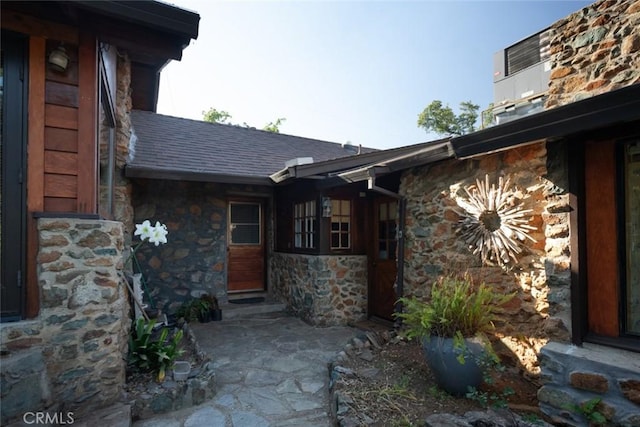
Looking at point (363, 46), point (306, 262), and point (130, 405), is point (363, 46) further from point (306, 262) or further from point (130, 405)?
point (130, 405)

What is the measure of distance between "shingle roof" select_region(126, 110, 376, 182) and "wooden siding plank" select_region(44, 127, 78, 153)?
105 inches

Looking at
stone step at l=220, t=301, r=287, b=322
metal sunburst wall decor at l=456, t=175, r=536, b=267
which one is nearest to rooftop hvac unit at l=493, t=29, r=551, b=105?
metal sunburst wall decor at l=456, t=175, r=536, b=267

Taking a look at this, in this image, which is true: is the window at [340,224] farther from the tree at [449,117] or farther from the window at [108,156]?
the tree at [449,117]

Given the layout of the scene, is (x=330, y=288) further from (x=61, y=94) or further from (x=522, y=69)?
(x=522, y=69)

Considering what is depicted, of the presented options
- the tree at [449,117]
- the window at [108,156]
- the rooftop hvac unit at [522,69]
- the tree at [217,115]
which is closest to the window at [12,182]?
the window at [108,156]

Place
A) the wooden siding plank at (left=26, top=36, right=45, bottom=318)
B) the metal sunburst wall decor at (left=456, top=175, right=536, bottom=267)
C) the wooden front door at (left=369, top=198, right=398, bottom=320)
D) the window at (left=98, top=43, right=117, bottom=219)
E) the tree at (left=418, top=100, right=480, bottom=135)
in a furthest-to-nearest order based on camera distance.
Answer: the tree at (left=418, top=100, right=480, bottom=135)
the wooden front door at (left=369, top=198, right=398, bottom=320)
the window at (left=98, top=43, right=117, bottom=219)
the metal sunburst wall decor at (left=456, top=175, right=536, bottom=267)
the wooden siding plank at (left=26, top=36, right=45, bottom=318)

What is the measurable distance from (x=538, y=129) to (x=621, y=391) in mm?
1955

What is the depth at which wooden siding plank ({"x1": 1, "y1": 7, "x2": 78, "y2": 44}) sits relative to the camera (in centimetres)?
233

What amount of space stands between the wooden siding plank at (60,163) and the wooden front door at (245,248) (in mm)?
4193

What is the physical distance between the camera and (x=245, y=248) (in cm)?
692

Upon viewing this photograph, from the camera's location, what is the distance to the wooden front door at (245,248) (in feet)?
22.2

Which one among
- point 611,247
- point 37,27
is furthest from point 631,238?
point 37,27

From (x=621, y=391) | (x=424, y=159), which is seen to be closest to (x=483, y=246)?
(x=424, y=159)

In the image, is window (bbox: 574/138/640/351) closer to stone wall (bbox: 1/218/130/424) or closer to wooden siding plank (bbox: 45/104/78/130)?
stone wall (bbox: 1/218/130/424)
